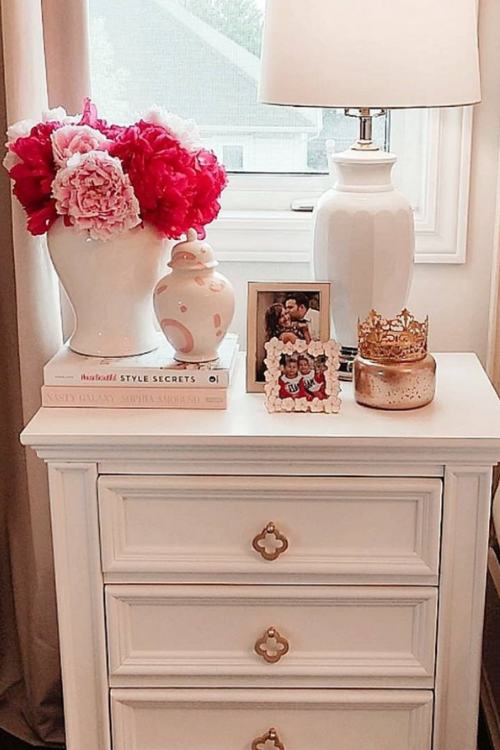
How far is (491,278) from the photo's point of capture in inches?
74.9

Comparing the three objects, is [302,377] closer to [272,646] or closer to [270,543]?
[270,543]

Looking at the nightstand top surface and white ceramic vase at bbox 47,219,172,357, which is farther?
white ceramic vase at bbox 47,219,172,357

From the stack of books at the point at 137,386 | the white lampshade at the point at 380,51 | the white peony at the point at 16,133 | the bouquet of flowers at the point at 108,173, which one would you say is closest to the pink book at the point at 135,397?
the stack of books at the point at 137,386

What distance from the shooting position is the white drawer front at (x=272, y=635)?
1.54 m

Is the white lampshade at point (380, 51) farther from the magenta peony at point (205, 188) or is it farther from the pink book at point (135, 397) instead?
the pink book at point (135, 397)

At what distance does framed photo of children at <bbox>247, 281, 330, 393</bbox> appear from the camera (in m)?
1.59

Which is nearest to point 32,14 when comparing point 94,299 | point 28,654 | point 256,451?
point 94,299

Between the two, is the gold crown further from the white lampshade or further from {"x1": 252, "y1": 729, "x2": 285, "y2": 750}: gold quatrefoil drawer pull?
{"x1": 252, "y1": 729, "x2": 285, "y2": 750}: gold quatrefoil drawer pull

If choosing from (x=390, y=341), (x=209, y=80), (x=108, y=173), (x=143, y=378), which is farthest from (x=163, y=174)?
(x=209, y=80)

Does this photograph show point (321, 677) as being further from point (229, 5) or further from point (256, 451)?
point (229, 5)

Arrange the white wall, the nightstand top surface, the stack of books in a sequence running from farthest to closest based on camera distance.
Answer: the white wall
the stack of books
the nightstand top surface

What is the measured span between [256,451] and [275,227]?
1.87 feet

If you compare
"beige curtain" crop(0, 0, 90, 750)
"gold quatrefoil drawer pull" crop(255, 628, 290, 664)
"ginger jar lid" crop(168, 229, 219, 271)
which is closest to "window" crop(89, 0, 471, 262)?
"beige curtain" crop(0, 0, 90, 750)

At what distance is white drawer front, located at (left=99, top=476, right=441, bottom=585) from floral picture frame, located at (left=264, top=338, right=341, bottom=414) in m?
0.11
